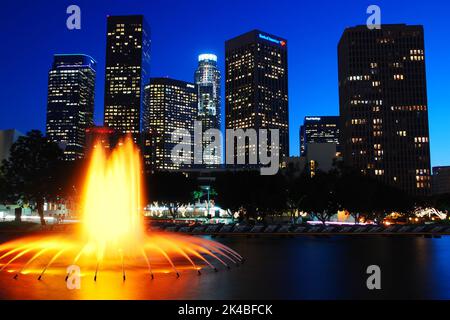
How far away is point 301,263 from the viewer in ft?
83.4

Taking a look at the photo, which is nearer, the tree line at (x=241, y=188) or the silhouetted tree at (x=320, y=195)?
the tree line at (x=241, y=188)

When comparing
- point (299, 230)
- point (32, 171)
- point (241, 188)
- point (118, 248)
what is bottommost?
point (299, 230)

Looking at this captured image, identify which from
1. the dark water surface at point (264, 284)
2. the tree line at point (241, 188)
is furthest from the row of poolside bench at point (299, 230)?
the dark water surface at point (264, 284)

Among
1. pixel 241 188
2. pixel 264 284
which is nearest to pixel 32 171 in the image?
pixel 241 188

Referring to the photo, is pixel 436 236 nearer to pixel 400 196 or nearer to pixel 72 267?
pixel 72 267

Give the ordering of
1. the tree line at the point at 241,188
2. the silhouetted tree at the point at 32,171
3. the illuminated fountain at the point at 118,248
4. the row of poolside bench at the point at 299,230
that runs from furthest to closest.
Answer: the tree line at the point at 241,188 < the silhouetted tree at the point at 32,171 < the row of poolside bench at the point at 299,230 < the illuminated fountain at the point at 118,248

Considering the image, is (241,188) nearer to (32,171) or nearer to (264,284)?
(32,171)

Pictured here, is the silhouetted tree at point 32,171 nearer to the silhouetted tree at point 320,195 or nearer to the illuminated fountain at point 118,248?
the silhouetted tree at point 320,195

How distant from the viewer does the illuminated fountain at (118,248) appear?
22.7 m

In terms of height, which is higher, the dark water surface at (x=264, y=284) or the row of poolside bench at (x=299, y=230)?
the dark water surface at (x=264, y=284)

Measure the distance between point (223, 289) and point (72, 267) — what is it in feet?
24.9

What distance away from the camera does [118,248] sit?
2578cm
